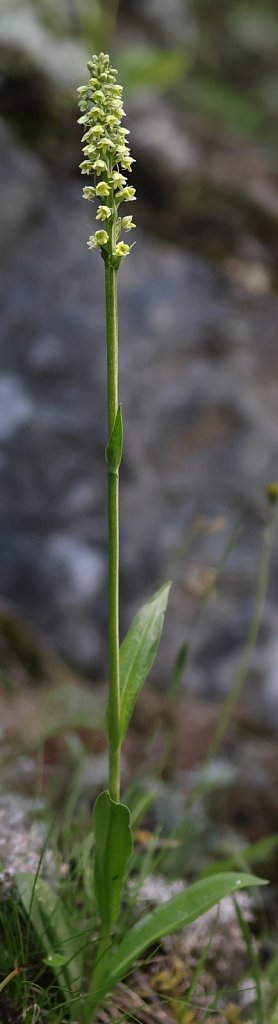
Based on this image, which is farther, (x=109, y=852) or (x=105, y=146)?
(x=109, y=852)

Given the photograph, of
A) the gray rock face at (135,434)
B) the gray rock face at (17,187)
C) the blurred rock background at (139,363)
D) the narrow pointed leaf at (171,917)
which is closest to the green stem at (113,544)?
the narrow pointed leaf at (171,917)

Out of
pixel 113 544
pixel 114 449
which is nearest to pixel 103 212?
pixel 114 449

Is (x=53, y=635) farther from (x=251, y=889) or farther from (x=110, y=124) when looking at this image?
(x=110, y=124)

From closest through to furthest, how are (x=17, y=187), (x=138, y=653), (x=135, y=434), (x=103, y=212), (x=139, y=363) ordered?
(x=103, y=212), (x=138, y=653), (x=135, y=434), (x=139, y=363), (x=17, y=187)

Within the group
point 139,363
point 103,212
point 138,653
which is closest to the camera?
point 103,212

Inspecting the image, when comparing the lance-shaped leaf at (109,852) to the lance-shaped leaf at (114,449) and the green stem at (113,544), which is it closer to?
the green stem at (113,544)

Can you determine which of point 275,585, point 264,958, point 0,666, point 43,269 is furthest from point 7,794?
point 43,269

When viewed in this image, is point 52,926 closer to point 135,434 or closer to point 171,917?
point 171,917
